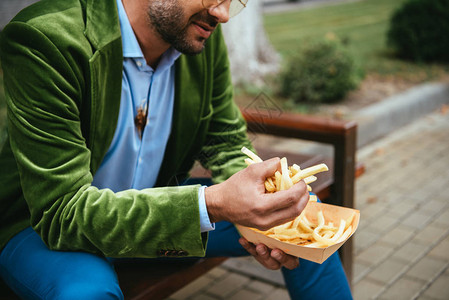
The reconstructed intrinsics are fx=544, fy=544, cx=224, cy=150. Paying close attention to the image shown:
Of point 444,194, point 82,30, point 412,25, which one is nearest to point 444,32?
point 412,25

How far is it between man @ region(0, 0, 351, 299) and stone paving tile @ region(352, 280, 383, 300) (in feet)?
3.38

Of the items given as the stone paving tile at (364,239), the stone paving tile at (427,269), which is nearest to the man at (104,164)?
the stone paving tile at (427,269)

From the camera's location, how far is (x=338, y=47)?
693cm

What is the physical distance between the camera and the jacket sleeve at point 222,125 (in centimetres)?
250

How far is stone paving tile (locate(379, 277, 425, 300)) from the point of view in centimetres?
313

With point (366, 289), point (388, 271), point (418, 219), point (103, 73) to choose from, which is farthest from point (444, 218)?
point (103, 73)

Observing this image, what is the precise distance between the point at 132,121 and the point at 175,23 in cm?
42

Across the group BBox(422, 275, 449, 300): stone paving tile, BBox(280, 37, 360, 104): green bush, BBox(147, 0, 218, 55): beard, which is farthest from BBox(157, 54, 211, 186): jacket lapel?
BBox(280, 37, 360, 104): green bush

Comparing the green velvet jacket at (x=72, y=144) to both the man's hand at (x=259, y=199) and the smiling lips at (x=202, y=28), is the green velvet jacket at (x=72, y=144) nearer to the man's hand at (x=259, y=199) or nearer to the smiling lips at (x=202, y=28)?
the man's hand at (x=259, y=199)

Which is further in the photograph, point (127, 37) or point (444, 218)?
point (444, 218)

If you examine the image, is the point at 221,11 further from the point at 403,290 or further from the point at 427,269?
the point at 427,269

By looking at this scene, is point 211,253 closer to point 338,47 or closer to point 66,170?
point 66,170

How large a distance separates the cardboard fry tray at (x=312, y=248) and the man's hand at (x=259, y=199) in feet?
0.60

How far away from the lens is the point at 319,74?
6699 millimetres
